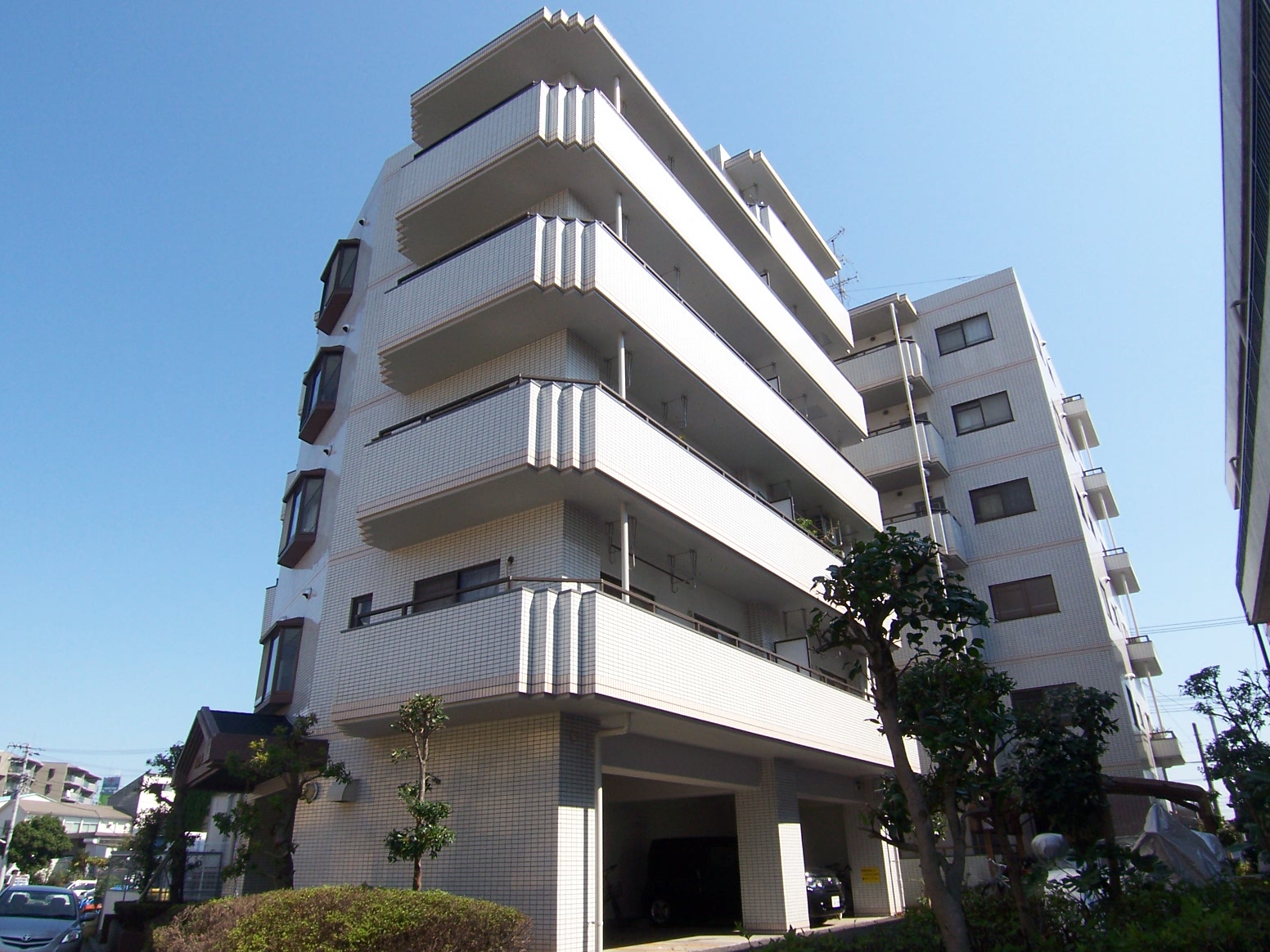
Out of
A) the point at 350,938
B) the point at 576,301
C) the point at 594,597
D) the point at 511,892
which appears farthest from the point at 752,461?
the point at 350,938

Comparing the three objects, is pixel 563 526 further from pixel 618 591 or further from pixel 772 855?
pixel 772 855

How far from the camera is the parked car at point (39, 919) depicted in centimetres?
1321

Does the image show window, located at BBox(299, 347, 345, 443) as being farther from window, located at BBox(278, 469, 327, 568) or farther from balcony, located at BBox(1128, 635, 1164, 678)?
balcony, located at BBox(1128, 635, 1164, 678)

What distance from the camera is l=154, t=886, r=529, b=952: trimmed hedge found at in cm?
815

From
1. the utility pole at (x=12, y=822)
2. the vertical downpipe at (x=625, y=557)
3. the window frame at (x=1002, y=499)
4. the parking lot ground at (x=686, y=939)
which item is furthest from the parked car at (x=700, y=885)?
the utility pole at (x=12, y=822)

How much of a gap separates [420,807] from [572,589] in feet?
11.1

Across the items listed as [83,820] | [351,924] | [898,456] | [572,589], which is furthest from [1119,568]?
[83,820]

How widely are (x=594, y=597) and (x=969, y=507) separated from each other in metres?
20.5

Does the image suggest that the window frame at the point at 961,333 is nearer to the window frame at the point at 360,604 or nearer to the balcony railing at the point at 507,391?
the balcony railing at the point at 507,391

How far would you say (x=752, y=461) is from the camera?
19.4 metres

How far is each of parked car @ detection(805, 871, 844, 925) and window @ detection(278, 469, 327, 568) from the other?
1244cm

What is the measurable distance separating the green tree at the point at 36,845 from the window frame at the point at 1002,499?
197 feet

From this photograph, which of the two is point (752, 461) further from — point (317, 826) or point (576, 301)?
point (317, 826)

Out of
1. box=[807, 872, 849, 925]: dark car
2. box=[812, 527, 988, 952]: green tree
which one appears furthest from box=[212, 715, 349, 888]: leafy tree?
box=[807, 872, 849, 925]: dark car
